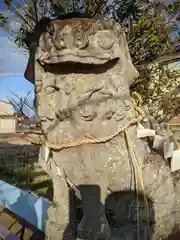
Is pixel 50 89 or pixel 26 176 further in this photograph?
pixel 26 176

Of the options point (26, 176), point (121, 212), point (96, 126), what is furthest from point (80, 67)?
point (26, 176)

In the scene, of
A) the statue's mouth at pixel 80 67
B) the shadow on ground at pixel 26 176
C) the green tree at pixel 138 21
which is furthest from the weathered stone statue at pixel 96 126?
the shadow on ground at pixel 26 176

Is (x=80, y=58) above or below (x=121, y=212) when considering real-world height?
above

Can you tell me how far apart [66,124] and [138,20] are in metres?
1.39

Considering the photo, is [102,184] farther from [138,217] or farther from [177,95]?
[177,95]

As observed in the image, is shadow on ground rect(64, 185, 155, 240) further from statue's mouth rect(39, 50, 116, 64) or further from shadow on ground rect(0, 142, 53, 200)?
shadow on ground rect(0, 142, 53, 200)

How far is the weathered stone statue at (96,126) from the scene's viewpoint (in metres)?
1.46

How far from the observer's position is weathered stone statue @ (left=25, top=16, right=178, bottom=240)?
1462 millimetres

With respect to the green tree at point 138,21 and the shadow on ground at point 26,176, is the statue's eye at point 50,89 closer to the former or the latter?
the green tree at point 138,21

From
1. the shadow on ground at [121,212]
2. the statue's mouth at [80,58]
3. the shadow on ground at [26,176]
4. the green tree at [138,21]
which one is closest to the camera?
the statue's mouth at [80,58]

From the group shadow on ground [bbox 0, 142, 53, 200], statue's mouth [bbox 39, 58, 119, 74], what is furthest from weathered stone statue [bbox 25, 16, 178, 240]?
shadow on ground [bbox 0, 142, 53, 200]

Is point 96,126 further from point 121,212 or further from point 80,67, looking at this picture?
point 121,212

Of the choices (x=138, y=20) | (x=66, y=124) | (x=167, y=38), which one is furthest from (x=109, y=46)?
(x=167, y=38)

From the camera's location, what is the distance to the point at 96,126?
1526 mm
